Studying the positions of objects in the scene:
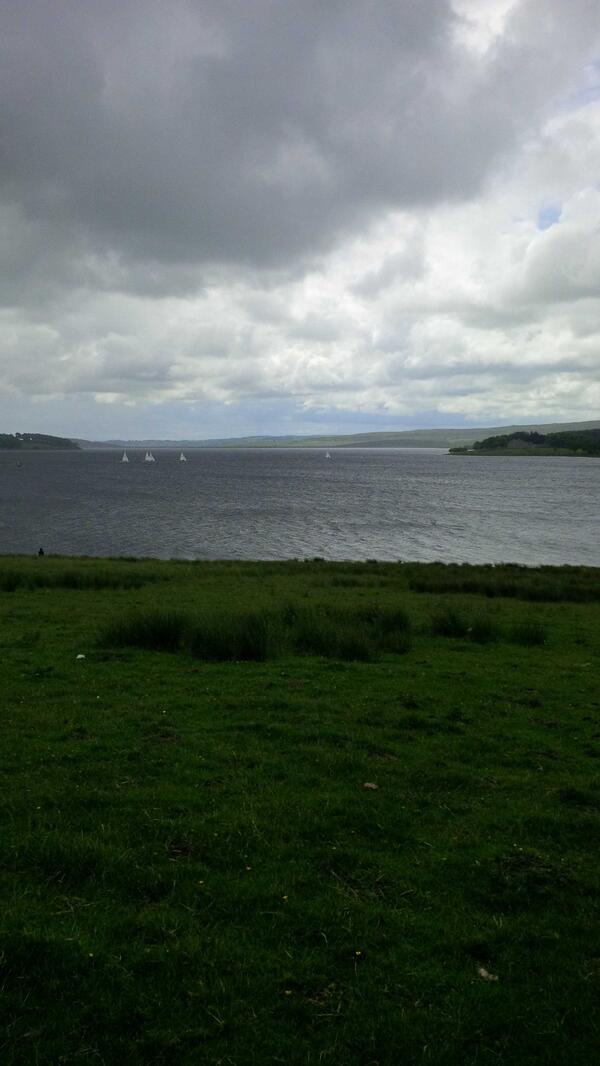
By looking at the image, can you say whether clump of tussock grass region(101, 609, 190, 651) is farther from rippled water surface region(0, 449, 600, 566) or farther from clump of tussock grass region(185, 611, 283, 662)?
rippled water surface region(0, 449, 600, 566)

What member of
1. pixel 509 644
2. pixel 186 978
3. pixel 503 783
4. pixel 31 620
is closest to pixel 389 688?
pixel 503 783

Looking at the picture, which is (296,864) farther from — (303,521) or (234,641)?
(303,521)

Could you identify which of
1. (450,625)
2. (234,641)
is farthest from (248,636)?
(450,625)

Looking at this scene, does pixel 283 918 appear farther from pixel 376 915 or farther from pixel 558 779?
pixel 558 779

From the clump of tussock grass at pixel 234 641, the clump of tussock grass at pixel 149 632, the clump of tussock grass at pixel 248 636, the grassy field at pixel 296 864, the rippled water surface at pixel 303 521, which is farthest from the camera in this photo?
the rippled water surface at pixel 303 521

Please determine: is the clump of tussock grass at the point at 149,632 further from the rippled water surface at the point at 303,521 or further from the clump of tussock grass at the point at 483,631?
the rippled water surface at the point at 303,521

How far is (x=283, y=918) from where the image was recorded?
5.50 m

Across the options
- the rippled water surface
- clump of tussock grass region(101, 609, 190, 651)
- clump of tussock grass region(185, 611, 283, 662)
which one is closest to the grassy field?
clump of tussock grass region(185, 611, 283, 662)

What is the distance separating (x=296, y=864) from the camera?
246 inches

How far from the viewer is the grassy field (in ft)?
14.8

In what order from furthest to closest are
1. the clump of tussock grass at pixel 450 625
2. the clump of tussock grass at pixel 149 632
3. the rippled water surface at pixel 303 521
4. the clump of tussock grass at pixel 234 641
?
the rippled water surface at pixel 303 521, the clump of tussock grass at pixel 450 625, the clump of tussock grass at pixel 149 632, the clump of tussock grass at pixel 234 641

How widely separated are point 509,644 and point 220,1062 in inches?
580

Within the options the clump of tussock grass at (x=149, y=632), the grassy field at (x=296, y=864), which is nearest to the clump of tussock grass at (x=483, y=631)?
the grassy field at (x=296, y=864)

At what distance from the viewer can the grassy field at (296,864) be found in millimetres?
4508
